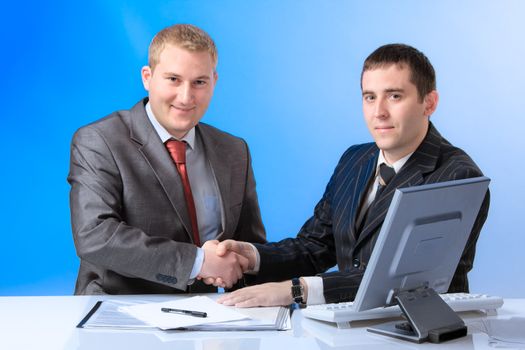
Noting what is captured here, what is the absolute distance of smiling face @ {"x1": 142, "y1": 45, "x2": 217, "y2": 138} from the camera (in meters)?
3.37

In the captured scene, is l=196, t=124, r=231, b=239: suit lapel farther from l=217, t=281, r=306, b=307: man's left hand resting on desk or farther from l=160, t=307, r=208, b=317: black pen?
l=160, t=307, r=208, b=317: black pen

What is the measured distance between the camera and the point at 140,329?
2.38 m

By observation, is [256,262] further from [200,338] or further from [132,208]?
[200,338]

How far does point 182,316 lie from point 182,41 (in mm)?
1312

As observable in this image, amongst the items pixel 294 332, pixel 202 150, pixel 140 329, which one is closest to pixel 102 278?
pixel 202 150

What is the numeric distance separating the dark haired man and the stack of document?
132mm

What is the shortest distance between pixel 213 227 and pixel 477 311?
127cm

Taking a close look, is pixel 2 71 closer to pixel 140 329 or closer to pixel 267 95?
pixel 267 95

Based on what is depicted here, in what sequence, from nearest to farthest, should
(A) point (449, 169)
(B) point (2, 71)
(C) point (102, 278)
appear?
(A) point (449, 169), (C) point (102, 278), (B) point (2, 71)

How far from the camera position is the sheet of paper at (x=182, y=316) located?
2.41m

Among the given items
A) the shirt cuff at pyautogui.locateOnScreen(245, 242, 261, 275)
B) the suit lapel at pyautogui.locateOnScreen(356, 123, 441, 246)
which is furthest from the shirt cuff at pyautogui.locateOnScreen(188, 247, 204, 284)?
the suit lapel at pyautogui.locateOnScreen(356, 123, 441, 246)

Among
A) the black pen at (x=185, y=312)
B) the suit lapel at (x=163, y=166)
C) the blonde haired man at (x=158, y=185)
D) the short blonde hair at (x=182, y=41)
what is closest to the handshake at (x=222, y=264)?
the blonde haired man at (x=158, y=185)

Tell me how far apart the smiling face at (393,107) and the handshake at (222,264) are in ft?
2.18

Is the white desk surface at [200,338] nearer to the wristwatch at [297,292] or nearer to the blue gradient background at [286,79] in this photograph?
the wristwatch at [297,292]
